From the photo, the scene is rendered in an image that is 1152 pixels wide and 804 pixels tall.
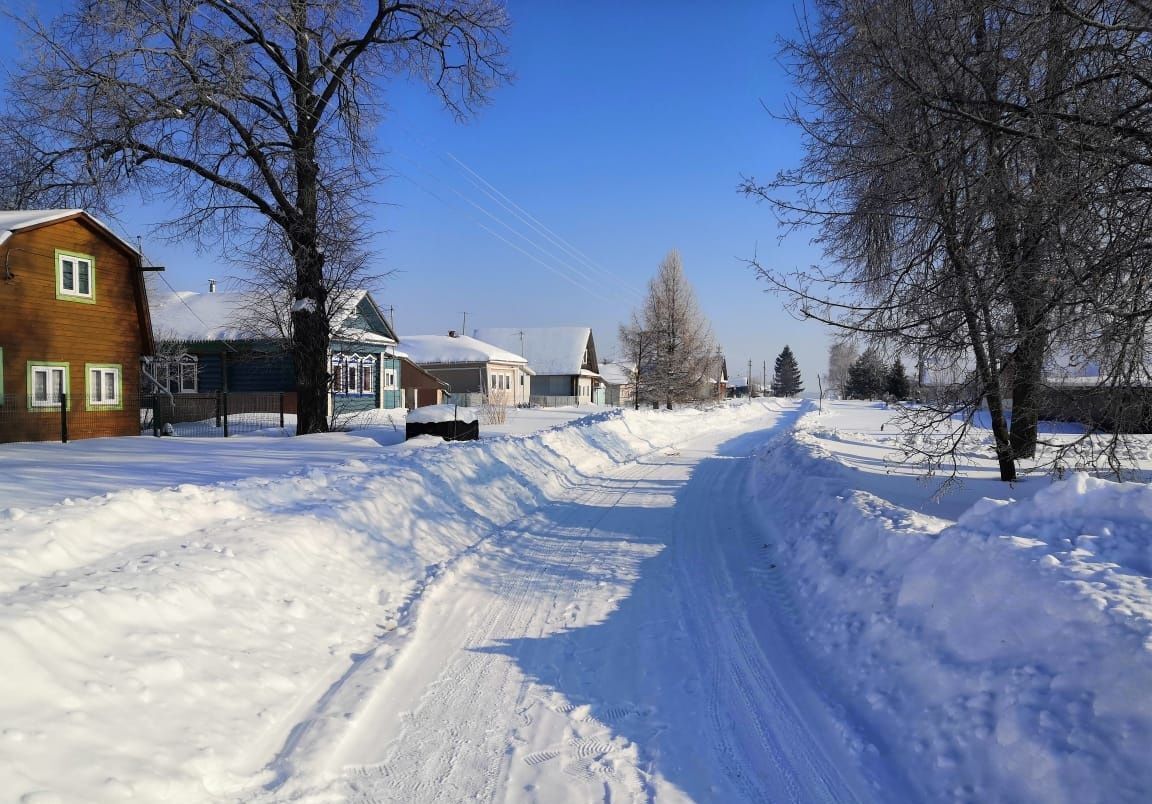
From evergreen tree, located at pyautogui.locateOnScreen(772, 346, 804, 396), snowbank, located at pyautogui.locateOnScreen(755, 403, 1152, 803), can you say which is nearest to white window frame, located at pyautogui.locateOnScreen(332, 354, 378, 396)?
snowbank, located at pyautogui.locateOnScreen(755, 403, 1152, 803)

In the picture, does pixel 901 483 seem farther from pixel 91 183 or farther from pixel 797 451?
pixel 91 183

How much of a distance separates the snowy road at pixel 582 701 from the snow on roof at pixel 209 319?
72.7 feet

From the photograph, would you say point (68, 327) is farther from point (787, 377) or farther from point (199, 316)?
point (787, 377)

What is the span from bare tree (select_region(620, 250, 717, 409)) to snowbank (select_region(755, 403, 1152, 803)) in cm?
4226

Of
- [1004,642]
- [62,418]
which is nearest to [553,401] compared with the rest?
[62,418]

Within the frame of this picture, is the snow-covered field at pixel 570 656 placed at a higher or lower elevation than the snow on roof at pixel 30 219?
lower

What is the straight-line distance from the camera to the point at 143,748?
3.47 m

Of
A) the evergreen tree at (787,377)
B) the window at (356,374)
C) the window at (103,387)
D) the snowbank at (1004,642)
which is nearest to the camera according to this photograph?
the snowbank at (1004,642)

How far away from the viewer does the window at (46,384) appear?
62.4 ft

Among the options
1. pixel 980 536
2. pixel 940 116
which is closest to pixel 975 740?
pixel 980 536

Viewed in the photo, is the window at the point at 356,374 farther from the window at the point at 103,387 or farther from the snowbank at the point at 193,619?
the snowbank at the point at 193,619

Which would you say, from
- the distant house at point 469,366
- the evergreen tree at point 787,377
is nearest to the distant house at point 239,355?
the distant house at point 469,366

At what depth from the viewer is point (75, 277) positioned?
66.6 feet

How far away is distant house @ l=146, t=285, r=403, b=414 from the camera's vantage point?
29.1 m
